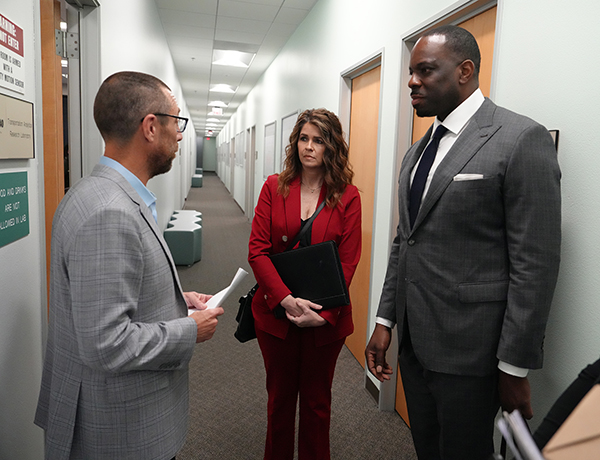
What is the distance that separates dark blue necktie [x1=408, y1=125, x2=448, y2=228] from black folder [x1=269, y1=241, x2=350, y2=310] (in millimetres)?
368

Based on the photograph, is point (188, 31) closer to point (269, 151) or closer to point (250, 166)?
point (269, 151)

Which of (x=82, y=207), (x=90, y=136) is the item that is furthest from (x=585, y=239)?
(x=90, y=136)

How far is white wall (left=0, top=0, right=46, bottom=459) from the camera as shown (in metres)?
1.20

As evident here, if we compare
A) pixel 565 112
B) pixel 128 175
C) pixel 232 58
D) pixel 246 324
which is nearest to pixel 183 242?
pixel 232 58

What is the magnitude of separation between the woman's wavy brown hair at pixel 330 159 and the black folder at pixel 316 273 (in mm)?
225

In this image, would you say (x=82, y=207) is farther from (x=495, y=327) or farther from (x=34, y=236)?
(x=495, y=327)

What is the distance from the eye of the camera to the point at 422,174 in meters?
1.32

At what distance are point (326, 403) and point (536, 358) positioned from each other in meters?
0.95

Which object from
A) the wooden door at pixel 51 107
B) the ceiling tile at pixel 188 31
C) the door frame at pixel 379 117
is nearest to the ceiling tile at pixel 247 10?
the ceiling tile at pixel 188 31

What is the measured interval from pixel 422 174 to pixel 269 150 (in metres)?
5.34

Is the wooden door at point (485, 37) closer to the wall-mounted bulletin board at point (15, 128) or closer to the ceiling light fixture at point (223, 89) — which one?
the wall-mounted bulletin board at point (15, 128)

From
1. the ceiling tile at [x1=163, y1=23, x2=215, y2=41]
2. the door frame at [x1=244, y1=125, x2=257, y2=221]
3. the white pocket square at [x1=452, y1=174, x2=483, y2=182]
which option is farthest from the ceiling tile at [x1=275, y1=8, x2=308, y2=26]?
the door frame at [x1=244, y1=125, x2=257, y2=221]

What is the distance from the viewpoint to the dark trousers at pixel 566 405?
0.67m

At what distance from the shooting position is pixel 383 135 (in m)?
2.56
